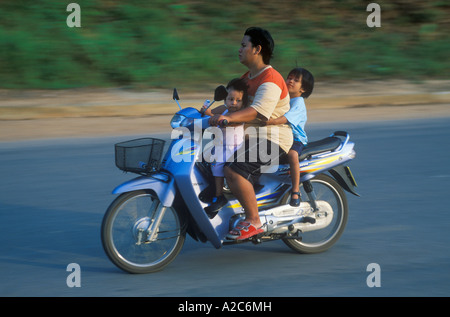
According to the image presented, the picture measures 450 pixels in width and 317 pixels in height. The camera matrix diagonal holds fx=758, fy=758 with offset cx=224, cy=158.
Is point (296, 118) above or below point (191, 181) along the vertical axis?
above

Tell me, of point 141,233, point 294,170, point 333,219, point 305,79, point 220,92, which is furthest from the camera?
point 333,219

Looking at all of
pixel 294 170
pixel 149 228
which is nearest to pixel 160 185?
pixel 149 228

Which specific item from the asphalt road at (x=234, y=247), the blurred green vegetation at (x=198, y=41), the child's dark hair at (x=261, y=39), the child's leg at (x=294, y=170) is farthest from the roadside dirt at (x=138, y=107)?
the child's dark hair at (x=261, y=39)

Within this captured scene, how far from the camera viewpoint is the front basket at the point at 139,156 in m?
4.94

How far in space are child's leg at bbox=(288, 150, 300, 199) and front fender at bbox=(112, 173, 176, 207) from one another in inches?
34.2

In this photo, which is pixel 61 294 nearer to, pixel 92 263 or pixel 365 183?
pixel 92 263

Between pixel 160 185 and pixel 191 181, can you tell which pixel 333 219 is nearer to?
pixel 191 181

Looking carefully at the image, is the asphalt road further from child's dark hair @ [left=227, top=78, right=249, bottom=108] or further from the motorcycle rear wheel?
child's dark hair @ [left=227, top=78, right=249, bottom=108]

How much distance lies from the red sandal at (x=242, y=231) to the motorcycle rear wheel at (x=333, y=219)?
57cm

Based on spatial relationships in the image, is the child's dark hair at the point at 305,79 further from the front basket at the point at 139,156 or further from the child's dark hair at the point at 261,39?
the front basket at the point at 139,156

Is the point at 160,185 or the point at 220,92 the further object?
the point at 160,185

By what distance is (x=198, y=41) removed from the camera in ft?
53.5

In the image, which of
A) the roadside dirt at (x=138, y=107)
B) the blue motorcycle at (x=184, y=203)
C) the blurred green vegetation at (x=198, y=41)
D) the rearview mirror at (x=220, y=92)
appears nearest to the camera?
the rearview mirror at (x=220, y=92)

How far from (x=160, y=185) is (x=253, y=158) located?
668mm
